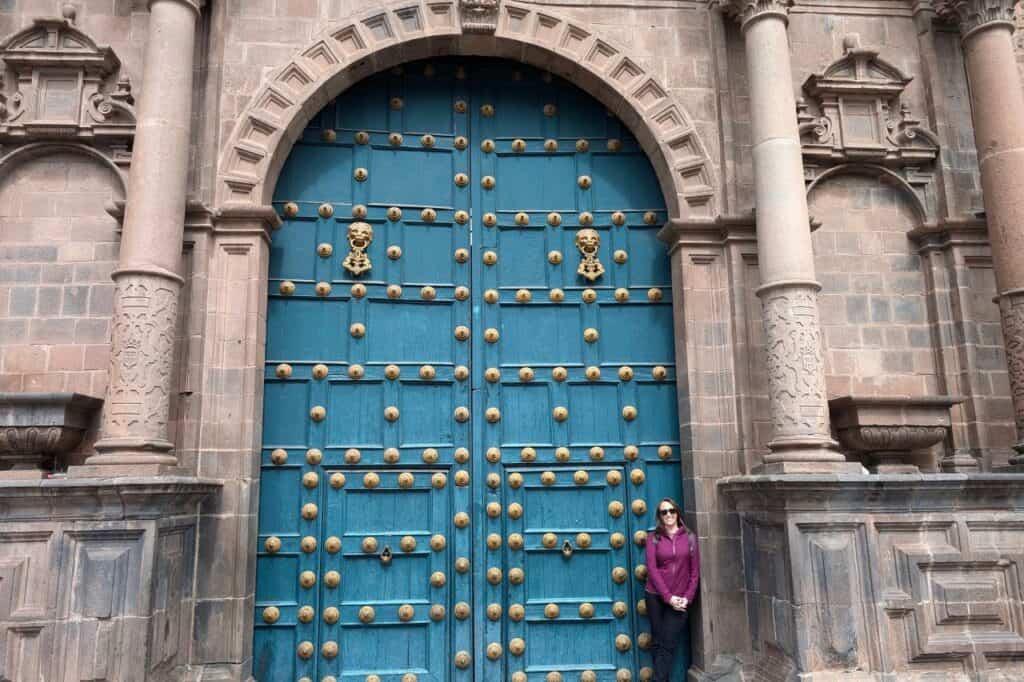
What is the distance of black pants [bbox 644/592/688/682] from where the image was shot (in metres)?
5.53

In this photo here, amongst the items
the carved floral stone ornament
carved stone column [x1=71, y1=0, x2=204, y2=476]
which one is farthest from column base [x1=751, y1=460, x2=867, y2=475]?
the carved floral stone ornament

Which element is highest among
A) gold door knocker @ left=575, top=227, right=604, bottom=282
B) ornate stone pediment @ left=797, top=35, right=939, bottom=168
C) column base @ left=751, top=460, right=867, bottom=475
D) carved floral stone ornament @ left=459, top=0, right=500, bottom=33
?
carved floral stone ornament @ left=459, top=0, right=500, bottom=33

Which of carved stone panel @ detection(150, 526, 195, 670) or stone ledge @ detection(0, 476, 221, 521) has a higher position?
stone ledge @ detection(0, 476, 221, 521)

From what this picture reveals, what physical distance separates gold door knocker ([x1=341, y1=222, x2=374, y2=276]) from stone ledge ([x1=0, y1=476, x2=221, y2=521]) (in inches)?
91.7

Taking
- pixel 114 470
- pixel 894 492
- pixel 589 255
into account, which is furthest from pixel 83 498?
pixel 894 492

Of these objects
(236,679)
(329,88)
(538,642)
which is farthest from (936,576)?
(329,88)

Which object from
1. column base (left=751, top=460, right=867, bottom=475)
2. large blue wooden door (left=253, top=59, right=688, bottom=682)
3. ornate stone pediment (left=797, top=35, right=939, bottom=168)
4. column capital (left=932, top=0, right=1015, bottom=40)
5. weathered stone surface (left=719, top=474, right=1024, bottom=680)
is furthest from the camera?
ornate stone pediment (left=797, top=35, right=939, bottom=168)

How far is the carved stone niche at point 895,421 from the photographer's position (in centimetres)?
565

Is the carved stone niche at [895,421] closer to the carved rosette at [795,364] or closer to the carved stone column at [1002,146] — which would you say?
the carved rosette at [795,364]

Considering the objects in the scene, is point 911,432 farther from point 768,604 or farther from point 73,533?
point 73,533

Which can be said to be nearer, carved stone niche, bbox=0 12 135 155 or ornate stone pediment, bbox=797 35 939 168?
carved stone niche, bbox=0 12 135 155

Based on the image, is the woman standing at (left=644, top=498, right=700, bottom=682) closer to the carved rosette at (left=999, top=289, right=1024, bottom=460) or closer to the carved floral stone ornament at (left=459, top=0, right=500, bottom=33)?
the carved rosette at (left=999, top=289, right=1024, bottom=460)

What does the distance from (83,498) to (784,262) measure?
484 centimetres

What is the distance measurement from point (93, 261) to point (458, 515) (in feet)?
11.2
